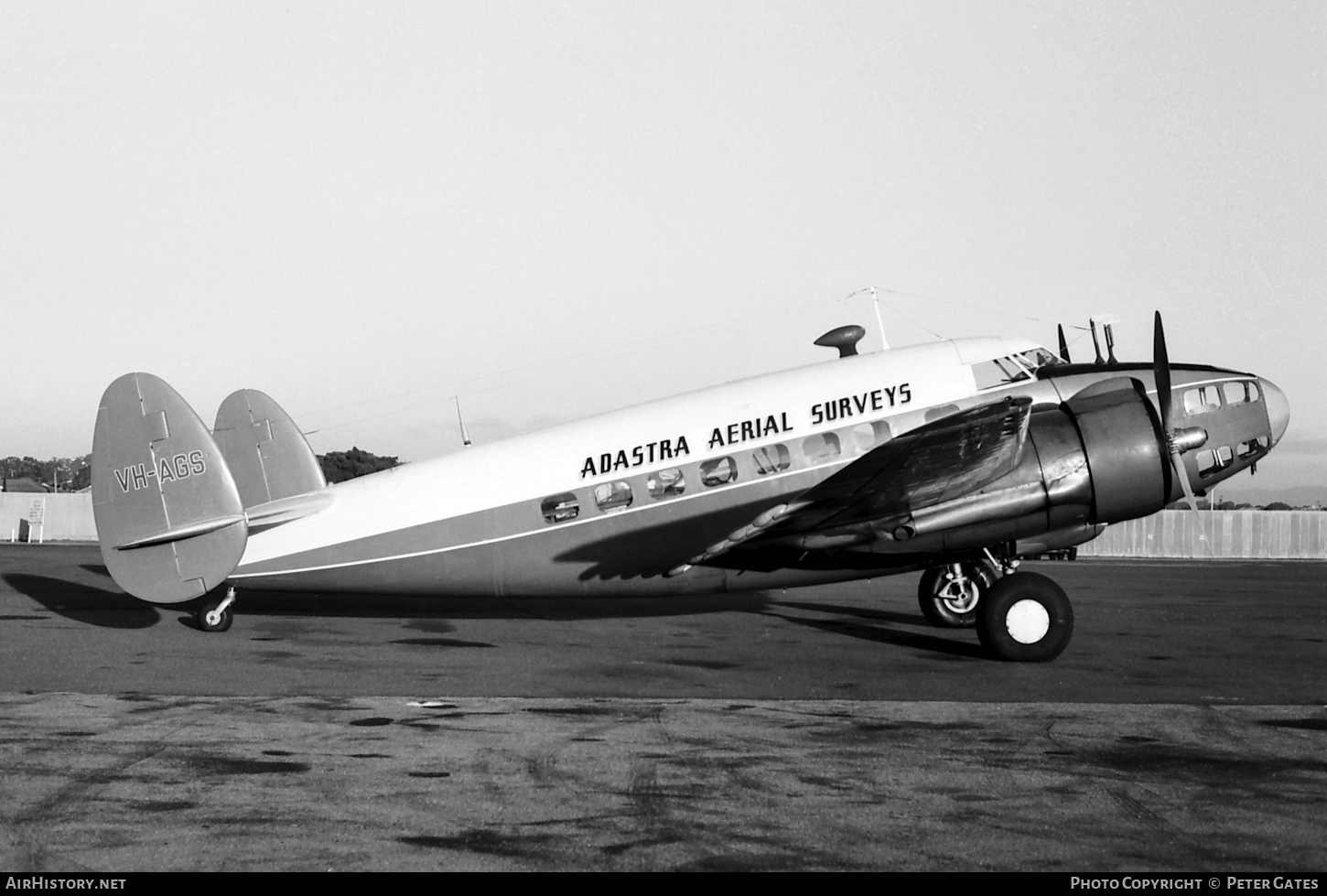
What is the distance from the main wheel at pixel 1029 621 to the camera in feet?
44.0

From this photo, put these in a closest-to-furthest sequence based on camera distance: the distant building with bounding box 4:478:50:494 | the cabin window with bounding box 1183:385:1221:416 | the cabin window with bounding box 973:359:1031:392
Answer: the cabin window with bounding box 1183:385:1221:416
the cabin window with bounding box 973:359:1031:392
the distant building with bounding box 4:478:50:494

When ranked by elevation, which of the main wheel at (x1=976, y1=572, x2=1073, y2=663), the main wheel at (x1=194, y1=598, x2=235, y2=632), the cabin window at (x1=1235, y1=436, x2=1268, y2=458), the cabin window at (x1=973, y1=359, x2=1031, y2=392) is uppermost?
the cabin window at (x1=973, y1=359, x2=1031, y2=392)

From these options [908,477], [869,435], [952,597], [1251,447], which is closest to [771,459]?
[869,435]

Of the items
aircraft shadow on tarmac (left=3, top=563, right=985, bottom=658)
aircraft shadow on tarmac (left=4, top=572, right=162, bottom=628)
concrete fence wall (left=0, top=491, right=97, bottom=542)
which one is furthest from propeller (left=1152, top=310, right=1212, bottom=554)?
concrete fence wall (left=0, top=491, right=97, bottom=542)

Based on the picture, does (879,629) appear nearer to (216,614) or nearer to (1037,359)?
(1037,359)

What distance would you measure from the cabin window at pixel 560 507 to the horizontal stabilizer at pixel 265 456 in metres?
3.67

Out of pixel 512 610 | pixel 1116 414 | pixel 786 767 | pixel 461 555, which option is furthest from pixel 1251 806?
pixel 512 610

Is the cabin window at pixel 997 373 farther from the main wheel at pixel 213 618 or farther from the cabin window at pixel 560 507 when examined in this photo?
the main wheel at pixel 213 618

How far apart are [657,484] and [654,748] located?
631 centimetres

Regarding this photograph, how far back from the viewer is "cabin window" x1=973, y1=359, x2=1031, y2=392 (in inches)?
607

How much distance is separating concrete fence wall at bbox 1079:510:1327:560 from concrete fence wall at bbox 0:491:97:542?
48.1 metres

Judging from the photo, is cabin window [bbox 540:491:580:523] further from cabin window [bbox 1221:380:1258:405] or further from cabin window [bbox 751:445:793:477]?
cabin window [bbox 1221:380:1258:405]

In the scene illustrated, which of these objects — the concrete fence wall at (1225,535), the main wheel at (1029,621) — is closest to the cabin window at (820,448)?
the main wheel at (1029,621)

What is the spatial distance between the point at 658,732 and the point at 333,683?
446 centimetres
